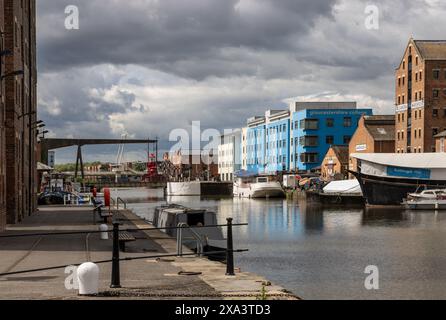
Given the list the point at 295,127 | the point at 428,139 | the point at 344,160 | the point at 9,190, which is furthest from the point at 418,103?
the point at 9,190

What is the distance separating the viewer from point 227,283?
1756 cm

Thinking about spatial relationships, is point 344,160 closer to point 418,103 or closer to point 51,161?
point 418,103

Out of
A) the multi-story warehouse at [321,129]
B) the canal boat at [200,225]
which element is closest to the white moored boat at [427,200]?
the canal boat at [200,225]

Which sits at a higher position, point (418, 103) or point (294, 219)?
point (418, 103)

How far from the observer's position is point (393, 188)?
307 feet

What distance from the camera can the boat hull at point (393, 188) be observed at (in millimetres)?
93375

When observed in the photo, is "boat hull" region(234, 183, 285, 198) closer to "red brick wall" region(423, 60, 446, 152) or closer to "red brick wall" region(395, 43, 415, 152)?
"red brick wall" region(395, 43, 415, 152)

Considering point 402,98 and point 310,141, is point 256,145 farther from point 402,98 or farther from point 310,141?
point 402,98

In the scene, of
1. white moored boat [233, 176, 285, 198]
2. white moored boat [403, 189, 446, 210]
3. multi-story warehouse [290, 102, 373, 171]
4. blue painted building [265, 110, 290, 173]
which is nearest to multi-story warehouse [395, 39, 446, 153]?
white moored boat [233, 176, 285, 198]

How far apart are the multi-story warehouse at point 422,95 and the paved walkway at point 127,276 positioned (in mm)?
88896

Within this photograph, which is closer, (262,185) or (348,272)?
(348,272)

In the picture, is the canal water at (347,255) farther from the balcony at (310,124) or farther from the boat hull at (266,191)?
the balcony at (310,124)
